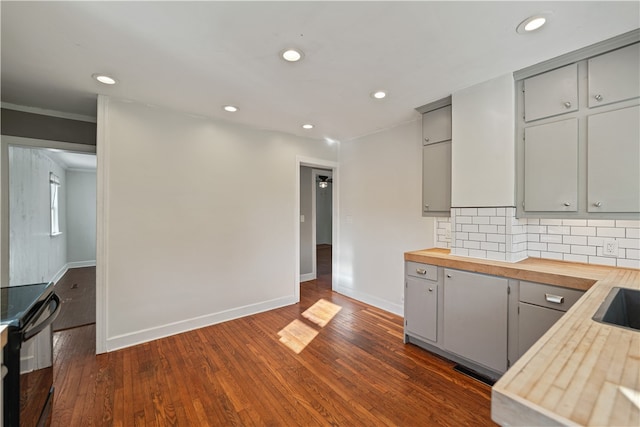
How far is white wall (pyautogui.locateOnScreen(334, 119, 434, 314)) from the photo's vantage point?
3.29 metres

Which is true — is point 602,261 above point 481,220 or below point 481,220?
below

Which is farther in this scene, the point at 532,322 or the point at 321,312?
the point at 321,312

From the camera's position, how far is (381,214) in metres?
3.69

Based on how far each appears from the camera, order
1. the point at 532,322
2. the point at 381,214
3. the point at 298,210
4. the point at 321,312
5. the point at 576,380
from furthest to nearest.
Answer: the point at 298,210 < the point at 381,214 < the point at 321,312 < the point at 532,322 < the point at 576,380

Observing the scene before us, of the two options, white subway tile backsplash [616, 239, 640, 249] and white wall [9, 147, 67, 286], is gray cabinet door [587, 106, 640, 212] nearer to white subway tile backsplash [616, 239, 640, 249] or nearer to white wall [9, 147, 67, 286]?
white subway tile backsplash [616, 239, 640, 249]

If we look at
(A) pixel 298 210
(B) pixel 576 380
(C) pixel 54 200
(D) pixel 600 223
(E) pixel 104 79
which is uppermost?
(E) pixel 104 79

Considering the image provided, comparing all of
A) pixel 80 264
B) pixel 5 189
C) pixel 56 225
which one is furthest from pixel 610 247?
pixel 80 264

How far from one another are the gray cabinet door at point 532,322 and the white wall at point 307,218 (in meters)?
3.76

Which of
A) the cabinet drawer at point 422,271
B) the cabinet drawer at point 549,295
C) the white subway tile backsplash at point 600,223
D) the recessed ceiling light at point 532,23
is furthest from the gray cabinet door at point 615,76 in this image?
the cabinet drawer at point 422,271

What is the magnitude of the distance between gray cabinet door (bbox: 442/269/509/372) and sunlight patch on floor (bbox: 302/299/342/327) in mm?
1427

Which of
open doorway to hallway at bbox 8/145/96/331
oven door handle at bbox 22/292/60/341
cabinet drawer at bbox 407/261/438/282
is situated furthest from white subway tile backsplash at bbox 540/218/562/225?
open doorway to hallway at bbox 8/145/96/331

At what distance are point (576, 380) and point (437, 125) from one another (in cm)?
253

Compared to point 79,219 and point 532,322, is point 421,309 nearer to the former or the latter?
point 532,322

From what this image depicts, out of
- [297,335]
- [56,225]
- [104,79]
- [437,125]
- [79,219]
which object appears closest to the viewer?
[104,79]
